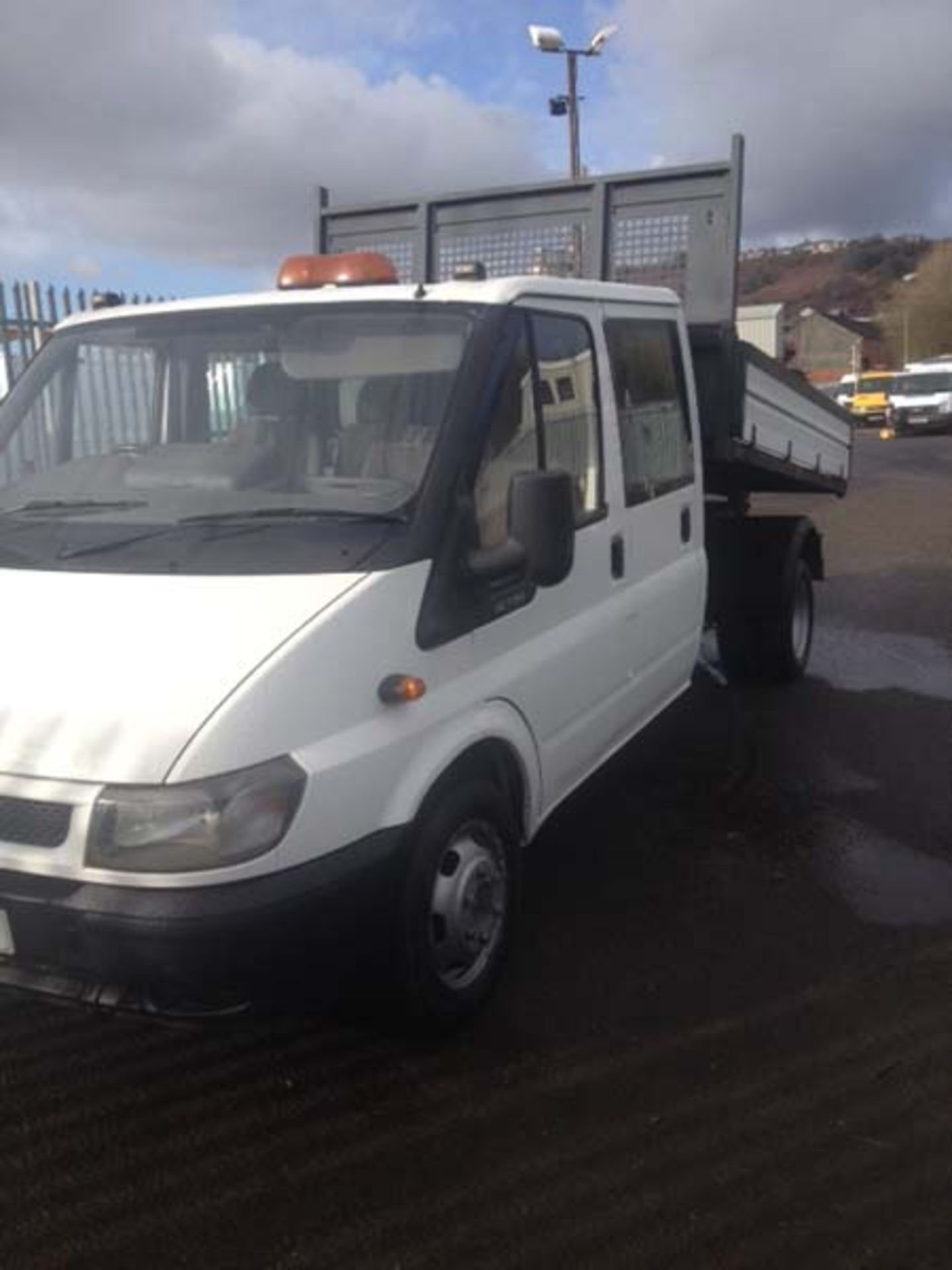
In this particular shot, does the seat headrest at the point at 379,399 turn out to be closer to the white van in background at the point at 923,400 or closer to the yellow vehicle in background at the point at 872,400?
the white van in background at the point at 923,400

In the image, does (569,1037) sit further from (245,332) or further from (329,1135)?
(245,332)

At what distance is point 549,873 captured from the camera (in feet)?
14.4

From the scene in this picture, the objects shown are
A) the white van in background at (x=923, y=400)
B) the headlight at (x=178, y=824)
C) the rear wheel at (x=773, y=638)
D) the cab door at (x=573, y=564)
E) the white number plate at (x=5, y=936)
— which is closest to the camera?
the headlight at (x=178, y=824)

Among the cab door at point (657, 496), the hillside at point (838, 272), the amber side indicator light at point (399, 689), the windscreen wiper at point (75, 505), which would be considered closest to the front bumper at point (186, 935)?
the amber side indicator light at point (399, 689)

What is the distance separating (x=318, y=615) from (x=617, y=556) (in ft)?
5.64

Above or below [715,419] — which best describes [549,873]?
below

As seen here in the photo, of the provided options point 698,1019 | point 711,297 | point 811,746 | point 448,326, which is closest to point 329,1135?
point 698,1019

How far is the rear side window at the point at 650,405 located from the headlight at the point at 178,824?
2244 mm

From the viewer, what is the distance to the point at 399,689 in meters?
2.87

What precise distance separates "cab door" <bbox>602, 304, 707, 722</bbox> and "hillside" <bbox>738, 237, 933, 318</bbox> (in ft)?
356

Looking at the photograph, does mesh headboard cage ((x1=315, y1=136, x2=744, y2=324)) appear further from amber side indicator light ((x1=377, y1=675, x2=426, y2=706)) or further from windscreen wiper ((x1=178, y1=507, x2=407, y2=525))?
amber side indicator light ((x1=377, y1=675, x2=426, y2=706))

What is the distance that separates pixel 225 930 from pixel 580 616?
Answer: 71.9 inches

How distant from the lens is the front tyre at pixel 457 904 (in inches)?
117

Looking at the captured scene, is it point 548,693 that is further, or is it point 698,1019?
point 548,693
